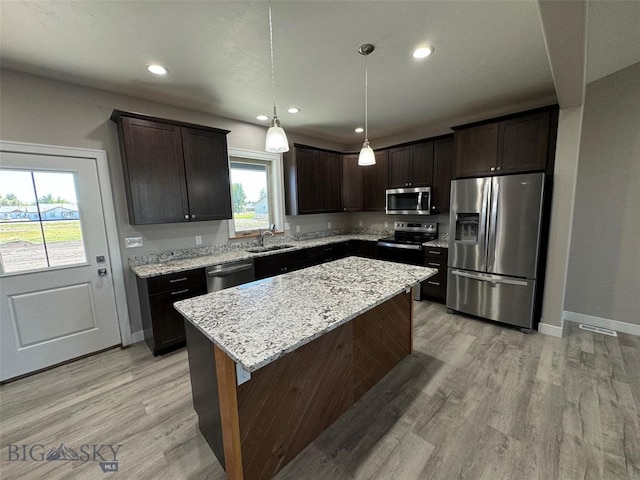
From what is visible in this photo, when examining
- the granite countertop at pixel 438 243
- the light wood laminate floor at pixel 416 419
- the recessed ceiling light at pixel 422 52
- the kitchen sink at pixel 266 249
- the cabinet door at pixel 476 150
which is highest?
the recessed ceiling light at pixel 422 52

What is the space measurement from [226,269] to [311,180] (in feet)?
6.92

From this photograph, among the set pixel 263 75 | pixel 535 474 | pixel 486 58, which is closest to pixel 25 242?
pixel 263 75

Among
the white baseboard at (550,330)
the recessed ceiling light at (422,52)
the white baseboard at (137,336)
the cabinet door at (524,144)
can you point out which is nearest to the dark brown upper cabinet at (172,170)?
the white baseboard at (137,336)

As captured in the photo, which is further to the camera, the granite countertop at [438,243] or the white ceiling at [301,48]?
the granite countertop at [438,243]

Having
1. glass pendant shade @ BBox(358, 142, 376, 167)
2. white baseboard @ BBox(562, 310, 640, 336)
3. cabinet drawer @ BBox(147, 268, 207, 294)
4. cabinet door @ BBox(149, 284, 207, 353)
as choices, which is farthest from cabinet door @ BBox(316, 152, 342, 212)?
white baseboard @ BBox(562, 310, 640, 336)

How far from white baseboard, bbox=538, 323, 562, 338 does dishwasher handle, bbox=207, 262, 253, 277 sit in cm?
350

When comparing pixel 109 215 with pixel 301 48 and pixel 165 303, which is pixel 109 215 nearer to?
pixel 165 303

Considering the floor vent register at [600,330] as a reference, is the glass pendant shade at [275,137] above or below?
above

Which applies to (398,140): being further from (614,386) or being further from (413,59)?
(614,386)

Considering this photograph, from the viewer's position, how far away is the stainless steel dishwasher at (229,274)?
9.57ft

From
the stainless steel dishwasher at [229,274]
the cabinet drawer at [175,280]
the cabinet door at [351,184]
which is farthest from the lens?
the cabinet door at [351,184]

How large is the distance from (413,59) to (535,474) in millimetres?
2984

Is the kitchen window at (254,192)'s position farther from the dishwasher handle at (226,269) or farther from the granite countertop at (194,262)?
the dishwasher handle at (226,269)

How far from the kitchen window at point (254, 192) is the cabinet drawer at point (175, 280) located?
0.97 meters
